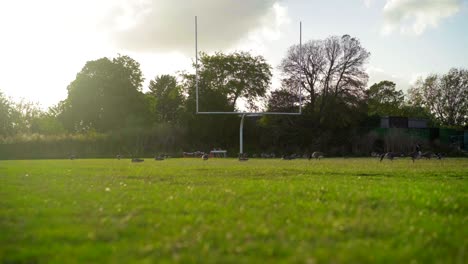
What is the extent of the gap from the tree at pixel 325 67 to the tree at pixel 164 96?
25.5 m

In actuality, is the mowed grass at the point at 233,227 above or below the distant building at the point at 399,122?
below

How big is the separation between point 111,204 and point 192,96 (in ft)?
182

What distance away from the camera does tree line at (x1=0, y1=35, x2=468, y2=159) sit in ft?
189

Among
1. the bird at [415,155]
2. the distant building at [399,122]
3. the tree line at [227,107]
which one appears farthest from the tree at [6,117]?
the bird at [415,155]

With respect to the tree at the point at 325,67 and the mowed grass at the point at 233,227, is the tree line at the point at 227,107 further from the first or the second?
the mowed grass at the point at 233,227

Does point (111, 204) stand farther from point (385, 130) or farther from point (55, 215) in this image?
point (385, 130)

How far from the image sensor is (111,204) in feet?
29.2

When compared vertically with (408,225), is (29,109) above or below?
above

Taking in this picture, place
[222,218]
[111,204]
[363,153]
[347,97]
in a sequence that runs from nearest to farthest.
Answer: [222,218] → [111,204] → [363,153] → [347,97]

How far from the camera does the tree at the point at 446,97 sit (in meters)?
80.1

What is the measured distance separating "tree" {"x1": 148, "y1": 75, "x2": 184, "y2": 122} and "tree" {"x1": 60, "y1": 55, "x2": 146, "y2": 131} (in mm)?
11891

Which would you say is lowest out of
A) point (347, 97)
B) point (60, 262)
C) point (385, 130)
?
point (60, 262)

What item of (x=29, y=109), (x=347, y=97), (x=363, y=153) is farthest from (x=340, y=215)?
(x=29, y=109)

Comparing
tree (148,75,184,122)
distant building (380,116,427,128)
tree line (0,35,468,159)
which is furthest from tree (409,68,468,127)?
tree (148,75,184,122)
